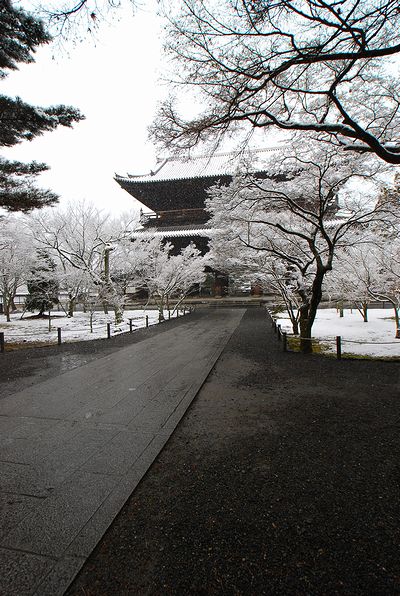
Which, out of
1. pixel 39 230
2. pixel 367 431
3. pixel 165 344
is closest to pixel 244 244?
pixel 165 344

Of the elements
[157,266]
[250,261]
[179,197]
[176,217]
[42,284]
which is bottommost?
[42,284]

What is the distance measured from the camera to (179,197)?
2641 centimetres

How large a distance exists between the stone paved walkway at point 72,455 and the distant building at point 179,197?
19420 mm

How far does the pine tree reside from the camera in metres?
5.27

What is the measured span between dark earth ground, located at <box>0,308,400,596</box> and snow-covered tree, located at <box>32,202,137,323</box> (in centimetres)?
1187

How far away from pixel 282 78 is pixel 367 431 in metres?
5.68

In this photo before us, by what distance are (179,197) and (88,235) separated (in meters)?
12.7

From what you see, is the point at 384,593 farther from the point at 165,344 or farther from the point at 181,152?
the point at 165,344

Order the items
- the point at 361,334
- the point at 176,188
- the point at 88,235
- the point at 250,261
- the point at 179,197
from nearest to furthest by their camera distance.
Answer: the point at 250,261 → the point at 361,334 → the point at 88,235 → the point at 176,188 → the point at 179,197

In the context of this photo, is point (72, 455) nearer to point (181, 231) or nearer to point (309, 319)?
point (309, 319)

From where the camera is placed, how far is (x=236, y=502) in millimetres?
2461

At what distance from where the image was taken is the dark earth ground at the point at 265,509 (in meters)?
1.81

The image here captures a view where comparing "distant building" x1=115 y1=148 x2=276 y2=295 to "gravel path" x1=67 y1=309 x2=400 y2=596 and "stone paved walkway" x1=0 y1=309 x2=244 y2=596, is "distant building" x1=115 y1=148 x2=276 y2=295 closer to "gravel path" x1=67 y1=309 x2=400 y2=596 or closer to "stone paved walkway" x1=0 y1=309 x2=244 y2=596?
"stone paved walkway" x1=0 y1=309 x2=244 y2=596

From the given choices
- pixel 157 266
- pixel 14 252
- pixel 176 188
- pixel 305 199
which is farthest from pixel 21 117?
pixel 176 188
